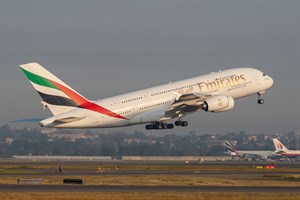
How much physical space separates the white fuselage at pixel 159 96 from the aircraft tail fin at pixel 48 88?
1.28 meters

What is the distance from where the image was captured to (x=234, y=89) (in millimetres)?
111000

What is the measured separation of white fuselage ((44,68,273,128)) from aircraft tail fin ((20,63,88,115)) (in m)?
1.28

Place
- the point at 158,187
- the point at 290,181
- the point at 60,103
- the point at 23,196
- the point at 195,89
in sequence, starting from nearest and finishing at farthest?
the point at 23,196 < the point at 158,187 < the point at 290,181 < the point at 60,103 < the point at 195,89

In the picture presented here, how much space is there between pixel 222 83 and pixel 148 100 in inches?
435

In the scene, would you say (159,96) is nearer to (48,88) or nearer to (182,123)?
(182,123)

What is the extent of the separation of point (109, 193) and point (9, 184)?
14075 mm

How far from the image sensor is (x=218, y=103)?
108000 millimetres

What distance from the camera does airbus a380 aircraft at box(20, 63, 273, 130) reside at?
101m

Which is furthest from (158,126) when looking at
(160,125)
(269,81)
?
(269,81)

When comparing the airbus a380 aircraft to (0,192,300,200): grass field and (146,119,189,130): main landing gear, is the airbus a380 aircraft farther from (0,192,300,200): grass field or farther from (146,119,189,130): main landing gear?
(0,192,300,200): grass field

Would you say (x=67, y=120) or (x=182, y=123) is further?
(x=182, y=123)

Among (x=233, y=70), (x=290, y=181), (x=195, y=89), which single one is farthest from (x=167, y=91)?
(x=290, y=181)

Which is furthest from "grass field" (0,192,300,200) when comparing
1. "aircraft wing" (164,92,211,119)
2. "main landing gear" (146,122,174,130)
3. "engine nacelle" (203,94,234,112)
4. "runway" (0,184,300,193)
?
"main landing gear" (146,122,174,130)

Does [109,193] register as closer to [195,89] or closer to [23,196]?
[23,196]
